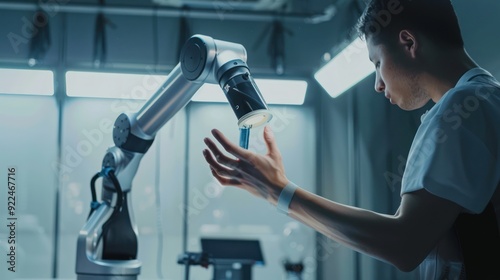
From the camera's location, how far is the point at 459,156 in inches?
32.0

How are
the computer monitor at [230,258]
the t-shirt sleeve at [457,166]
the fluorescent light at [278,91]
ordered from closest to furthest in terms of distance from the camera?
the t-shirt sleeve at [457,166]
the computer monitor at [230,258]
the fluorescent light at [278,91]

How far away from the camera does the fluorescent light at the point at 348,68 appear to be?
2.66m

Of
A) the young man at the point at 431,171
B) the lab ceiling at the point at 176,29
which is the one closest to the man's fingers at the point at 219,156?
the young man at the point at 431,171

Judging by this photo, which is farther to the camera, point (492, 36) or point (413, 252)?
point (492, 36)

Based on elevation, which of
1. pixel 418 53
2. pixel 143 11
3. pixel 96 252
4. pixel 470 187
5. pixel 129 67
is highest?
pixel 143 11

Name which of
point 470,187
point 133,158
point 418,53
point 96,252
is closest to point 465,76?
point 418,53

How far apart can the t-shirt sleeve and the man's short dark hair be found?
19 centimetres

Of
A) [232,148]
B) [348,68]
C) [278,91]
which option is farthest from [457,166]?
[278,91]

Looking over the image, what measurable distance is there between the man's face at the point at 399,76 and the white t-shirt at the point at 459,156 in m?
0.11

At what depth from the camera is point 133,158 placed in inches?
46.8

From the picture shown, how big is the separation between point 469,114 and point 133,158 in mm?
710

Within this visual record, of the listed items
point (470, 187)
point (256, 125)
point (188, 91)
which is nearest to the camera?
point (470, 187)

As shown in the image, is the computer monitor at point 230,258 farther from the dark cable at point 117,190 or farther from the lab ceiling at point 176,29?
the lab ceiling at point 176,29

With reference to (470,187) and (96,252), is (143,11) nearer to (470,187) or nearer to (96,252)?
(96,252)
